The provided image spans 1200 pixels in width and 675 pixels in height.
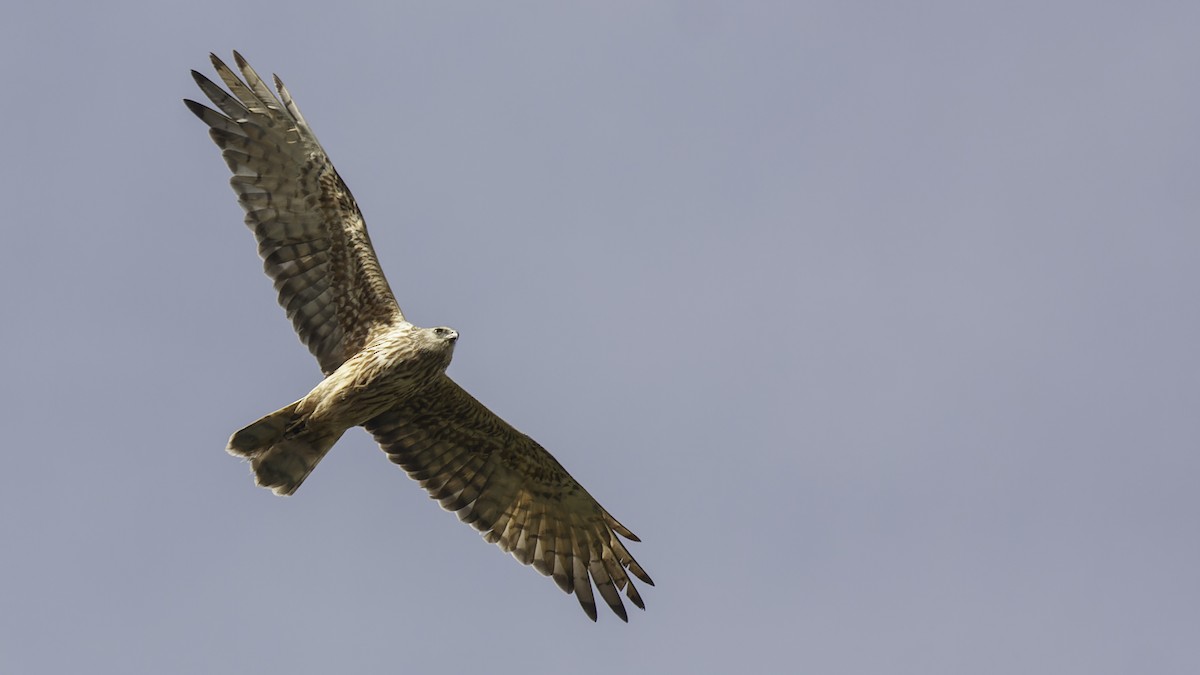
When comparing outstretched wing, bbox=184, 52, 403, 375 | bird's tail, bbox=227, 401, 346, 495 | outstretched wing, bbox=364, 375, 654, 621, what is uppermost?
outstretched wing, bbox=184, 52, 403, 375

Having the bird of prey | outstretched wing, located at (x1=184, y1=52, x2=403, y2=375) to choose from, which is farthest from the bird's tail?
outstretched wing, located at (x1=184, y1=52, x2=403, y2=375)

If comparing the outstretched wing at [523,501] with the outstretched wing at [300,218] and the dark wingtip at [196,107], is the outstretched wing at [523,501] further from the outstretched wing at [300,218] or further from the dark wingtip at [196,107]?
the dark wingtip at [196,107]

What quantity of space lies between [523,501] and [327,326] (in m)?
3.12

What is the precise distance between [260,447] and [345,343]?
4.70 feet

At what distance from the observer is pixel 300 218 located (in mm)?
19891

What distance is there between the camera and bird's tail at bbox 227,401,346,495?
63.8 ft

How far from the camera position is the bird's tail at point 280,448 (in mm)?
19438

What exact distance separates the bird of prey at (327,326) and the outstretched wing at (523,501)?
26 millimetres

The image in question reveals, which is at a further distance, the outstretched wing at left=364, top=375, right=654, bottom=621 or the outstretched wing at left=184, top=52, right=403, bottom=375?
the outstretched wing at left=364, top=375, right=654, bottom=621

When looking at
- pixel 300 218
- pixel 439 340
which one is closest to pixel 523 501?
pixel 439 340

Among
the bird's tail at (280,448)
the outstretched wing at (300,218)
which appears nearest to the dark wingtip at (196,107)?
the outstretched wing at (300,218)

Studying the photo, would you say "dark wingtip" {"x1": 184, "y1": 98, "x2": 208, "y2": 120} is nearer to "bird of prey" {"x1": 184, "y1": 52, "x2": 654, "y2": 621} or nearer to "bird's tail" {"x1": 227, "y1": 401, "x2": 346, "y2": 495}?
"bird of prey" {"x1": 184, "y1": 52, "x2": 654, "y2": 621}

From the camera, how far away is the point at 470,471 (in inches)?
838

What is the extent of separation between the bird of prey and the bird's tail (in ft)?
0.03
